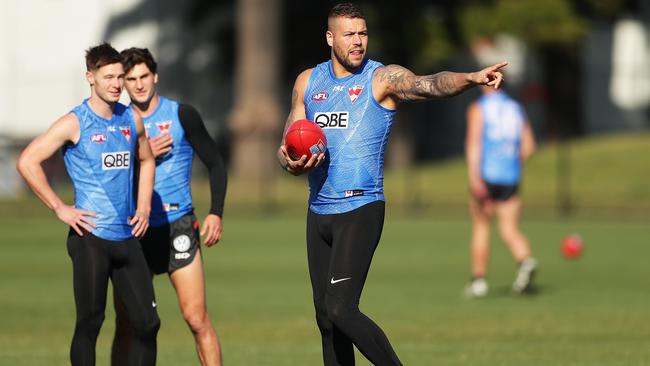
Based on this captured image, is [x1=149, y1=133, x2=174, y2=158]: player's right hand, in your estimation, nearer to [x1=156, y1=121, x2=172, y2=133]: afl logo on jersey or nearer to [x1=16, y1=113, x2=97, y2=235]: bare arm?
[x1=156, y1=121, x2=172, y2=133]: afl logo on jersey

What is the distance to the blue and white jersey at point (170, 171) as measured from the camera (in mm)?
9547

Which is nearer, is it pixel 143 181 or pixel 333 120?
pixel 333 120

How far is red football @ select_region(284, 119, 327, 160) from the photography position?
322 inches

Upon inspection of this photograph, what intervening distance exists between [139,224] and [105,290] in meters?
0.50

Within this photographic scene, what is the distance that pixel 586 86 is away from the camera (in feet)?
180

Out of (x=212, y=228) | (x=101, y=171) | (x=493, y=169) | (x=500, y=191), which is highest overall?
(x=101, y=171)

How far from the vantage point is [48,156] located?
8.56 metres

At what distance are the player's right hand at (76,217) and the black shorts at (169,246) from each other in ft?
3.12

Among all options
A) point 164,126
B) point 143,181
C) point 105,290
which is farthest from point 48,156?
point 164,126

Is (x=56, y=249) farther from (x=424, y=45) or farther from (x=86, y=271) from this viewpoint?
(x=424, y=45)

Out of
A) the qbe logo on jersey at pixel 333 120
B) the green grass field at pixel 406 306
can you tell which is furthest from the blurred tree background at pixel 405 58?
the qbe logo on jersey at pixel 333 120

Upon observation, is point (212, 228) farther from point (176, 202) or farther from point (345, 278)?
point (345, 278)

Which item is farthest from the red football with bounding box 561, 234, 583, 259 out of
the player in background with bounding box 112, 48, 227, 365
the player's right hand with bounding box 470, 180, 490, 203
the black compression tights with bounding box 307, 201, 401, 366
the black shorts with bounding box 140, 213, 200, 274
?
the black compression tights with bounding box 307, 201, 401, 366

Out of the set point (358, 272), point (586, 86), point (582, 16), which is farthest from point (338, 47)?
point (586, 86)
